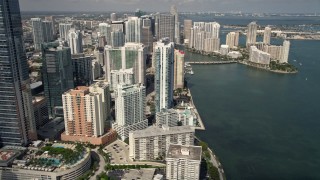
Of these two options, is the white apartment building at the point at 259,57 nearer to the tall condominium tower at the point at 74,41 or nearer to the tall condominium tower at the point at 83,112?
the tall condominium tower at the point at 74,41

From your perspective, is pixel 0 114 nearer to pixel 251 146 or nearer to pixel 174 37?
pixel 251 146

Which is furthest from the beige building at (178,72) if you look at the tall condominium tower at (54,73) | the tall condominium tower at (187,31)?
the tall condominium tower at (187,31)

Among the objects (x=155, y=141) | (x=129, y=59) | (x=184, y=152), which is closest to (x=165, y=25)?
(x=129, y=59)

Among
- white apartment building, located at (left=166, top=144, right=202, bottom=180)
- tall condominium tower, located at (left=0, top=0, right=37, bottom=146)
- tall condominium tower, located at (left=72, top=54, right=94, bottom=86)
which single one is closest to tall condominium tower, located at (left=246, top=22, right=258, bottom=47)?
tall condominium tower, located at (left=72, top=54, right=94, bottom=86)

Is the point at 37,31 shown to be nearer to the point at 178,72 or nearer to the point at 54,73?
the point at 178,72

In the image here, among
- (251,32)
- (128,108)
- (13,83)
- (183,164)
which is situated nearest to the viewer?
(183,164)

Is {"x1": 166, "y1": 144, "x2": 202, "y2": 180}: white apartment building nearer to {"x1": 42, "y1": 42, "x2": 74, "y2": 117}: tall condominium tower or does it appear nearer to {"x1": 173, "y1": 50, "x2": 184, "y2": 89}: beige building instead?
{"x1": 42, "y1": 42, "x2": 74, "y2": 117}: tall condominium tower

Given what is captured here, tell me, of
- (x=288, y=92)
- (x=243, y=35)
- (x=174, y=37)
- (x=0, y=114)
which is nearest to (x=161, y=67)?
(x=0, y=114)
